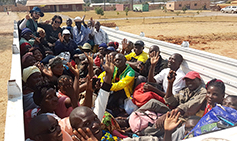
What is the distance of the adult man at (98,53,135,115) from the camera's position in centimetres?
322

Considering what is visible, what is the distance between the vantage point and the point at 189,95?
2.87 metres

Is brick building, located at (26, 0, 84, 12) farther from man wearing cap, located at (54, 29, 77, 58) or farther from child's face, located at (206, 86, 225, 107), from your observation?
child's face, located at (206, 86, 225, 107)

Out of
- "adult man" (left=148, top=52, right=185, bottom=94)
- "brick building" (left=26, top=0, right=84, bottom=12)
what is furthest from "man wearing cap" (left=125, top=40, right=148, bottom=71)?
"brick building" (left=26, top=0, right=84, bottom=12)

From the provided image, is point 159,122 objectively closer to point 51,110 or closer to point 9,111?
point 51,110

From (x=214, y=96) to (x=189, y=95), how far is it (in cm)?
51

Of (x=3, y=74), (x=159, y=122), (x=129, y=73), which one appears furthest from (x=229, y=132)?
(x=3, y=74)

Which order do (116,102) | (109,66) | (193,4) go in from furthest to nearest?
1. (193,4)
2. (116,102)
3. (109,66)

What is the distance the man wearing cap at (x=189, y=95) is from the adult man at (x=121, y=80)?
2.16 feet

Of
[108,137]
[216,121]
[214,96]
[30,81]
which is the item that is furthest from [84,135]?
[214,96]

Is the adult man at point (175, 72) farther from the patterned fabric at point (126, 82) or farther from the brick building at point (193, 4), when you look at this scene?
the brick building at point (193, 4)

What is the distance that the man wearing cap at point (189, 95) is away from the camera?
267cm

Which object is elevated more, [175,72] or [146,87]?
[175,72]

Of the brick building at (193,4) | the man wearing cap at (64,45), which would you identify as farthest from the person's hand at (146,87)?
the brick building at (193,4)

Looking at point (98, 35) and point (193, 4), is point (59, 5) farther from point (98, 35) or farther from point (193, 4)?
point (98, 35)
